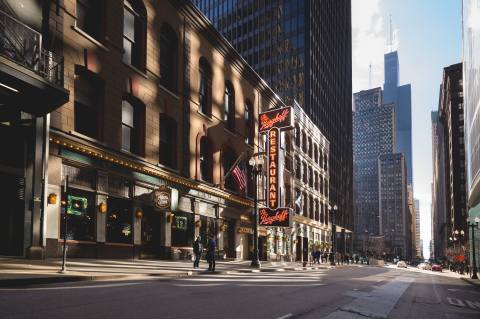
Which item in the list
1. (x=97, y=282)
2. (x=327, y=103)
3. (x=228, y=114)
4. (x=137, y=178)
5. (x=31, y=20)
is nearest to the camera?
(x=97, y=282)

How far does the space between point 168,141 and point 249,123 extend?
1439 centimetres

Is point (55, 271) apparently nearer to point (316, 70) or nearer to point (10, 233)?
point (10, 233)

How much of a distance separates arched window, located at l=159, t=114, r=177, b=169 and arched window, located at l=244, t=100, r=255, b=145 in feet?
43.6

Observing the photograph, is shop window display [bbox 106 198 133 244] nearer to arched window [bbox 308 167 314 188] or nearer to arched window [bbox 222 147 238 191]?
arched window [bbox 222 147 238 191]

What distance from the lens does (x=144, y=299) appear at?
10734 millimetres

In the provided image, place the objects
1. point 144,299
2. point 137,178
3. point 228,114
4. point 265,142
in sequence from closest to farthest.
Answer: point 144,299, point 137,178, point 228,114, point 265,142

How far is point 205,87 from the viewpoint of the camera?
116ft

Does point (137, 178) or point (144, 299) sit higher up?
point (137, 178)

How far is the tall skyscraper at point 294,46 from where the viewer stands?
9938 centimetres

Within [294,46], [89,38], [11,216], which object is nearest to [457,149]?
[294,46]

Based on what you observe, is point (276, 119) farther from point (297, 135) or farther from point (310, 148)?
point (310, 148)

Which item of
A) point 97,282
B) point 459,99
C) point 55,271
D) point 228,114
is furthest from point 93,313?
point 459,99

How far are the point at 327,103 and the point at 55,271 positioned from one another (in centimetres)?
10301

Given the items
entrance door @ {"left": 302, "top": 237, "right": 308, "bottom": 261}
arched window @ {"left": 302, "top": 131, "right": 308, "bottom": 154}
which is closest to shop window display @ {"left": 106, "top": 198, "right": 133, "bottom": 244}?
entrance door @ {"left": 302, "top": 237, "right": 308, "bottom": 261}
